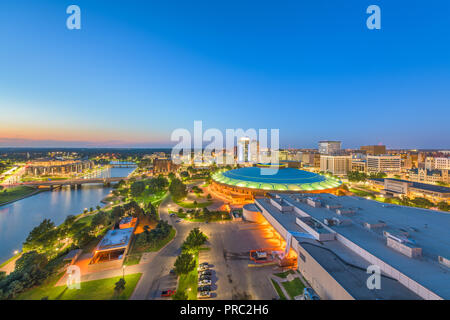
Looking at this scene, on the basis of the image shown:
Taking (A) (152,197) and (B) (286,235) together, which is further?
(A) (152,197)

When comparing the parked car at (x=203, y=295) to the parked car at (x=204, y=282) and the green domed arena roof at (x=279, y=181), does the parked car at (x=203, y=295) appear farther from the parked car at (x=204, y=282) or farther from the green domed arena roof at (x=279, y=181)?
the green domed arena roof at (x=279, y=181)

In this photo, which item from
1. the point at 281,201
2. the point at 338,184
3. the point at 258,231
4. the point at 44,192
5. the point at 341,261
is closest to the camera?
the point at 341,261

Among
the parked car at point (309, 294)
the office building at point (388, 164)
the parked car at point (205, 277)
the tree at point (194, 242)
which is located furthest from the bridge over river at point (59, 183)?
the office building at point (388, 164)

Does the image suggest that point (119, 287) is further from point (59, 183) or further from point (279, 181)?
point (59, 183)

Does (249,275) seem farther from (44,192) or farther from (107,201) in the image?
(44,192)

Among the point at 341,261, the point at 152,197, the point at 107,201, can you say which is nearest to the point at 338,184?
the point at 341,261

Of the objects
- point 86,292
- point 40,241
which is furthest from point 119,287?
point 40,241
